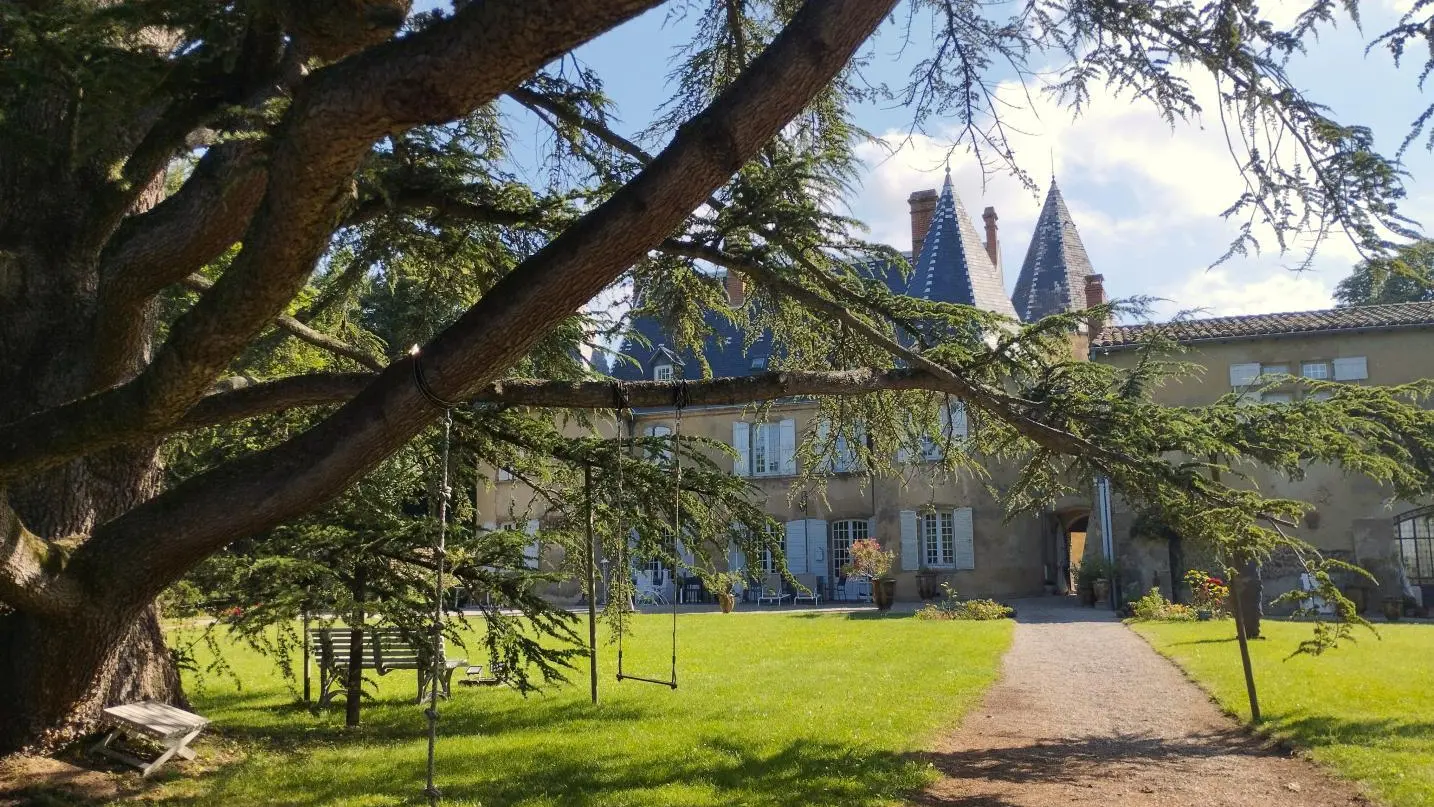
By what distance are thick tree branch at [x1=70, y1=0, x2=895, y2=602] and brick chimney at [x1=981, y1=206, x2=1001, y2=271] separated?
83.0 ft

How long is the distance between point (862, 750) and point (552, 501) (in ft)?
9.05

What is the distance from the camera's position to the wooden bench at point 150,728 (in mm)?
5840

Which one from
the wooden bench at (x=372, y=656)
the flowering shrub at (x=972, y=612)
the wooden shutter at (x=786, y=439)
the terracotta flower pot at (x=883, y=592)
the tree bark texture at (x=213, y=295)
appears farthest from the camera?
the wooden shutter at (x=786, y=439)

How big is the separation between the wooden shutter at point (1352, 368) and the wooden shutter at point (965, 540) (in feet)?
26.8

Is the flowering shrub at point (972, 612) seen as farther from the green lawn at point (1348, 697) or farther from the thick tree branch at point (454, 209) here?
the thick tree branch at point (454, 209)

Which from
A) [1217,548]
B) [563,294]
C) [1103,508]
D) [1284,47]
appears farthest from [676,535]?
[1103,508]

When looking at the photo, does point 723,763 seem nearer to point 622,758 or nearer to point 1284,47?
point 622,758

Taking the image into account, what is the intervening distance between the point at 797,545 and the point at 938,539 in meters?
3.61

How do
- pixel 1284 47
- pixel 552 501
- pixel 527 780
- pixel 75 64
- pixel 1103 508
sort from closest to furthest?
pixel 75 64 < pixel 1284 47 < pixel 527 780 < pixel 552 501 < pixel 1103 508

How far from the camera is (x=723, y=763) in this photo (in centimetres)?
642

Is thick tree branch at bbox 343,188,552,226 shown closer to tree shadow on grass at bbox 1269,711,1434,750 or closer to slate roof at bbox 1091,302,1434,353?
tree shadow on grass at bbox 1269,711,1434,750

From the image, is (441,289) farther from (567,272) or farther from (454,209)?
(567,272)

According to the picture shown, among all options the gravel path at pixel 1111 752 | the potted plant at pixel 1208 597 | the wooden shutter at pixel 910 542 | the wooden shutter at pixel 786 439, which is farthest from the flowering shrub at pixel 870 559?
the gravel path at pixel 1111 752

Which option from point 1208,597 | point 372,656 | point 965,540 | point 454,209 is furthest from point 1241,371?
point 454,209
